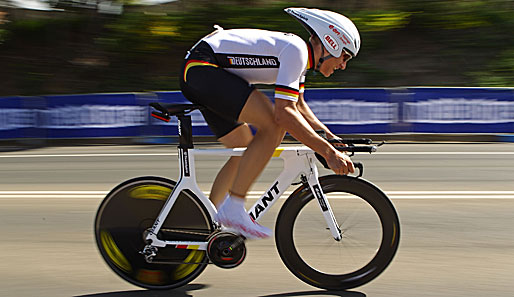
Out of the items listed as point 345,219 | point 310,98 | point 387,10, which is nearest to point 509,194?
point 345,219

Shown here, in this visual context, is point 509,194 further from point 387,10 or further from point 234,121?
point 387,10

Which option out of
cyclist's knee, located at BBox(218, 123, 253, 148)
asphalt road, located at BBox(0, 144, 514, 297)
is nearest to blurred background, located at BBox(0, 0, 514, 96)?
asphalt road, located at BBox(0, 144, 514, 297)

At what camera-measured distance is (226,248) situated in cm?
383

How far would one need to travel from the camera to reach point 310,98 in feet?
40.1

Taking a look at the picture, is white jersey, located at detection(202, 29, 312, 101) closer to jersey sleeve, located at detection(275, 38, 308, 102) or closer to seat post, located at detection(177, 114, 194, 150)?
jersey sleeve, located at detection(275, 38, 308, 102)

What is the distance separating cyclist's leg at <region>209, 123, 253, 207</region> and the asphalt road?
1.88 feet

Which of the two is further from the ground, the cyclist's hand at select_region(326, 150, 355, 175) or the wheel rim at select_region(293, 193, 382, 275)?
the cyclist's hand at select_region(326, 150, 355, 175)

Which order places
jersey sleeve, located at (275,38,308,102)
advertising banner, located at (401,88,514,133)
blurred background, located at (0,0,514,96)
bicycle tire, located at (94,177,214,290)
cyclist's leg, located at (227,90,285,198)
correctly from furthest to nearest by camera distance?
blurred background, located at (0,0,514,96) < advertising banner, located at (401,88,514,133) < bicycle tire, located at (94,177,214,290) < cyclist's leg, located at (227,90,285,198) < jersey sleeve, located at (275,38,308,102)

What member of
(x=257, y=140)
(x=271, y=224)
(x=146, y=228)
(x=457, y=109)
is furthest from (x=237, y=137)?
→ (x=457, y=109)

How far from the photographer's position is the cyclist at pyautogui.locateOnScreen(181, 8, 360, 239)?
141 inches

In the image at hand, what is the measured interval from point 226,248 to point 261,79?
3.20 ft

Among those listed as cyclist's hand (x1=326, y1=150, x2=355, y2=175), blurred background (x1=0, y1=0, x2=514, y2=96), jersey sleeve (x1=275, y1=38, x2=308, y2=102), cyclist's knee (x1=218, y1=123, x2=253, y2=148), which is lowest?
blurred background (x1=0, y1=0, x2=514, y2=96)

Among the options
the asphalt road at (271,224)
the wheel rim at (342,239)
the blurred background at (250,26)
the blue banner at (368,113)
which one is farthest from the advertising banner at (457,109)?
the wheel rim at (342,239)

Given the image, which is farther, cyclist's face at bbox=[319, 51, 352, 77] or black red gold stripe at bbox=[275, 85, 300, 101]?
cyclist's face at bbox=[319, 51, 352, 77]
